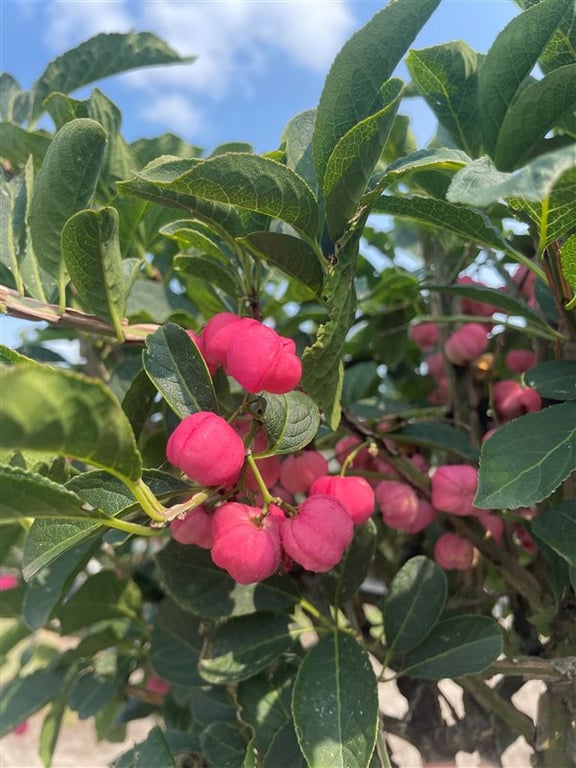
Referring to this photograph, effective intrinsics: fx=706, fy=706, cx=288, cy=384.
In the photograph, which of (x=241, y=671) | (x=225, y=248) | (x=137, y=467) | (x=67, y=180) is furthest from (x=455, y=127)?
(x=241, y=671)

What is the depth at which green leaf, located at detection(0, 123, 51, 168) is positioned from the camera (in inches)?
33.0

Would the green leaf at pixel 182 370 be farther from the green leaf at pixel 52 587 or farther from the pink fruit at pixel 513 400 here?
the pink fruit at pixel 513 400

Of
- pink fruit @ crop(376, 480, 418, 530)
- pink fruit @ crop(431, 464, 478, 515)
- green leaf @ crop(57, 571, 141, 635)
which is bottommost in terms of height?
green leaf @ crop(57, 571, 141, 635)

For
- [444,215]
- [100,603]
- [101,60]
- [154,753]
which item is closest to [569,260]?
[444,215]

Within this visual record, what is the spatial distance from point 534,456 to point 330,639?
0.30m

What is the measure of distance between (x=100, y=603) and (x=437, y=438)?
22.9 inches

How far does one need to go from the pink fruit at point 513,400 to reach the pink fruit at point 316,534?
35cm

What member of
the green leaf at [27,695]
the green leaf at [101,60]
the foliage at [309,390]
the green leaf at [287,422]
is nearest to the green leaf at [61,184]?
the foliage at [309,390]

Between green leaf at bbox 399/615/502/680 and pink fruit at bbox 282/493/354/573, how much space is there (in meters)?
0.23

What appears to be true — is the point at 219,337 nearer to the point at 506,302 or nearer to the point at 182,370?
the point at 182,370

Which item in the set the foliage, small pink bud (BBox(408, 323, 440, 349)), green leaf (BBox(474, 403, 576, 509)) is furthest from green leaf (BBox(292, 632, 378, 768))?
small pink bud (BBox(408, 323, 440, 349))

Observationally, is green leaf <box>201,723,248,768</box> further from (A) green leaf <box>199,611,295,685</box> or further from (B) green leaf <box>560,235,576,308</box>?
(B) green leaf <box>560,235,576,308</box>

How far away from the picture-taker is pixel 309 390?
23.4 inches

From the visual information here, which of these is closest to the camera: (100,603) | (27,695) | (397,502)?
(397,502)
